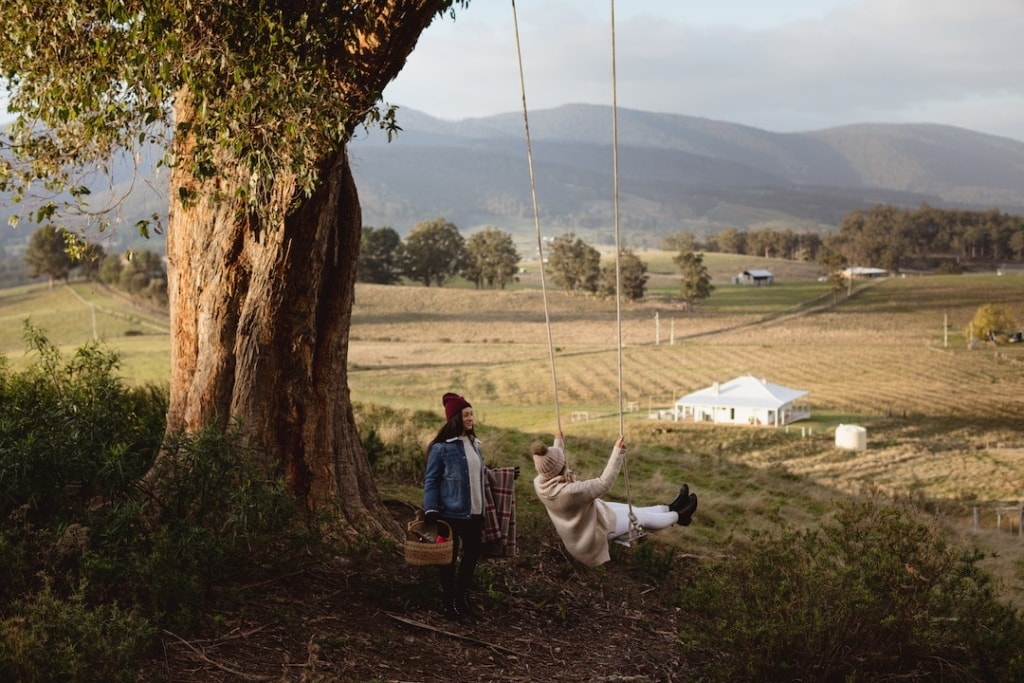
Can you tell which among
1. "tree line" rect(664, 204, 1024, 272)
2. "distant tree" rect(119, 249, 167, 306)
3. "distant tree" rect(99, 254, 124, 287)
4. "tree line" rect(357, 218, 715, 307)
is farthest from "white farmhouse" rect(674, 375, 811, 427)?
"distant tree" rect(99, 254, 124, 287)

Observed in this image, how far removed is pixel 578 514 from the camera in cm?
693

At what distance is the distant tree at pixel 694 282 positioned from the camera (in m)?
39.2

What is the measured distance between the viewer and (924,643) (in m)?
5.30

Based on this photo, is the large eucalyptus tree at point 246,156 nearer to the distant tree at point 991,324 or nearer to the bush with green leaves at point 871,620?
the bush with green leaves at point 871,620

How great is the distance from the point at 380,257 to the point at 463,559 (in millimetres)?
41135

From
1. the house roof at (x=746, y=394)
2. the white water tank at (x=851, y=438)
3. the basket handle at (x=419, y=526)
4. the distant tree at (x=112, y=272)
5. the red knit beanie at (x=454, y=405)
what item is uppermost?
the distant tree at (x=112, y=272)

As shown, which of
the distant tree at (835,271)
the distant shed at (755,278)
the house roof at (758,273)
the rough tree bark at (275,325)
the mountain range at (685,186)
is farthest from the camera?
the mountain range at (685,186)

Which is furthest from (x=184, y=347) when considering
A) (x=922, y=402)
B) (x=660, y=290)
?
(x=660, y=290)

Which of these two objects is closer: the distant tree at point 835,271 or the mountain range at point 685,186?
the distant tree at point 835,271

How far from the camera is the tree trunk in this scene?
6617 mm

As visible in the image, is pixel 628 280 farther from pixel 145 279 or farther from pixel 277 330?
pixel 277 330

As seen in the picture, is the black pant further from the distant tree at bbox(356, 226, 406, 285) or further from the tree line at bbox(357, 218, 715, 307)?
the distant tree at bbox(356, 226, 406, 285)

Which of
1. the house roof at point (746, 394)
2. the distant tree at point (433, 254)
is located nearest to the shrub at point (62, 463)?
the house roof at point (746, 394)

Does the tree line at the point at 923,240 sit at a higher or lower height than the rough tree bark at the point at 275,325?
higher
